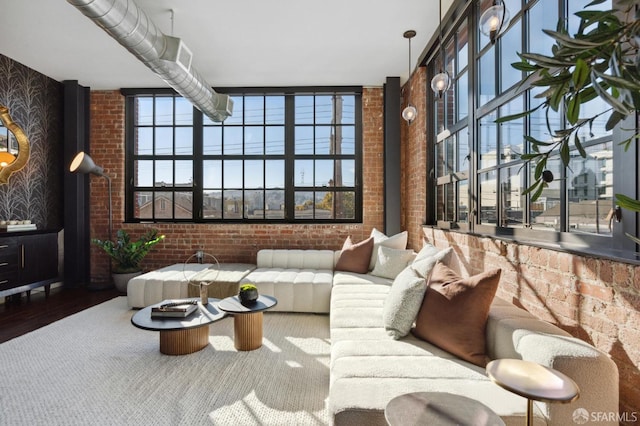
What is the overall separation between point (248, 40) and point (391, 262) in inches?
127

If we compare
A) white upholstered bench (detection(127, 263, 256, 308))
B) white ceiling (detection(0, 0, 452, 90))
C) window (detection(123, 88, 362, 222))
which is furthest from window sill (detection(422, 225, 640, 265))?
window (detection(123, 88, 362, 222))

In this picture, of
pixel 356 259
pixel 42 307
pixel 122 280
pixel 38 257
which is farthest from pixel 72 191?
pixel 356 259

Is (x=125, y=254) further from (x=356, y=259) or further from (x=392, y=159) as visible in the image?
(x=392, y=159)

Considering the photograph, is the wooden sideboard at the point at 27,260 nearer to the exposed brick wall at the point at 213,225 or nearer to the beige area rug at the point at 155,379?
the exposed brick wall at the point at 213,225

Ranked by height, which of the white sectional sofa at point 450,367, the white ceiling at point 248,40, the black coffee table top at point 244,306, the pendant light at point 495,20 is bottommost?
the black coffee table top at point 244,306

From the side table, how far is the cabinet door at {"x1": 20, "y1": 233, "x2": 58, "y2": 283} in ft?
17.9

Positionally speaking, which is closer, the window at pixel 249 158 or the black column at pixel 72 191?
the black column at pixel 72 191

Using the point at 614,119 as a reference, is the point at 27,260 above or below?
below

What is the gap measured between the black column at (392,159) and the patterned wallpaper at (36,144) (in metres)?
5.29

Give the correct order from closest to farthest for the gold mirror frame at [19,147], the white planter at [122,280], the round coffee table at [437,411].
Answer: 1. the round coffee table at [437,411]
2. the gold mirror frame at [19,147]
3. the white planter at [122,280]

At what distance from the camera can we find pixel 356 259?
4.41m

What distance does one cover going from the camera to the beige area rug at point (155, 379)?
2027 millimetres

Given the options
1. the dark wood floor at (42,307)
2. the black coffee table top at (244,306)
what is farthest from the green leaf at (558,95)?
the dark wood floor at (42,307)

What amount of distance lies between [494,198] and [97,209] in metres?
5.98
